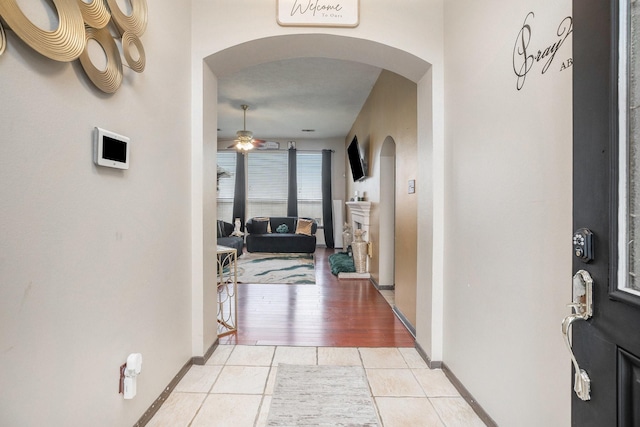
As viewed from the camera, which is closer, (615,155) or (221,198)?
(615,155)

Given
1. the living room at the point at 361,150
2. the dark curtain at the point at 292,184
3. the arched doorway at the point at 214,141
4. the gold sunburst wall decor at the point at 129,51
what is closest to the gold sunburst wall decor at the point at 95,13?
the gold sunburst wall decor at the point at 129,51

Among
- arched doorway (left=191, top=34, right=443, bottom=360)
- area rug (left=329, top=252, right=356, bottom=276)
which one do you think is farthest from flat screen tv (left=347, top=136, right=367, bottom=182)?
arched doorway (left=191, top=34, right=443, bottom=360)

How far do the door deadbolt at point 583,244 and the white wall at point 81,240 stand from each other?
58.9 inches

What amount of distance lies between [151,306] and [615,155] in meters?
1.88

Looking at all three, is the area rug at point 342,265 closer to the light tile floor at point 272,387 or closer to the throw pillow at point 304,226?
the throw pillow at point 304,226

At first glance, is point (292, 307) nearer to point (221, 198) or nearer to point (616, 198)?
point (616, 198)

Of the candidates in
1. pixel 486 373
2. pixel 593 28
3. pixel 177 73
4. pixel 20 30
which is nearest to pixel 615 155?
pixel 593 28

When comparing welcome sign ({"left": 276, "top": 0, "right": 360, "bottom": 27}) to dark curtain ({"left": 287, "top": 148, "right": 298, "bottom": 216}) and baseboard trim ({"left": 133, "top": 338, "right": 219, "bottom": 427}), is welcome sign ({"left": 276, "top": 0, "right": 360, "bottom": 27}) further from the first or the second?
dark curtain ({"left": 287, "top": 148, "right": 298, "bottom": 216})

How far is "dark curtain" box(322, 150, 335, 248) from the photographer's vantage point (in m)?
8.38

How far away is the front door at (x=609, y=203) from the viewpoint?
70 centimetres

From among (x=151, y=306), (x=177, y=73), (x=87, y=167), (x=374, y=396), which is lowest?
(x=374, y=396)

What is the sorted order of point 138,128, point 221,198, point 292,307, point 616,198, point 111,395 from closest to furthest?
point 616,198, point 111,395, point 138,128, point 292,307, point 221,198

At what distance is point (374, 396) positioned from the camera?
1.90 m

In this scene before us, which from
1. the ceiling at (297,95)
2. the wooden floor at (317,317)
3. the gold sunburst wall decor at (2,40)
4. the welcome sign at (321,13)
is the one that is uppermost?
the ceiling at (297,95)
